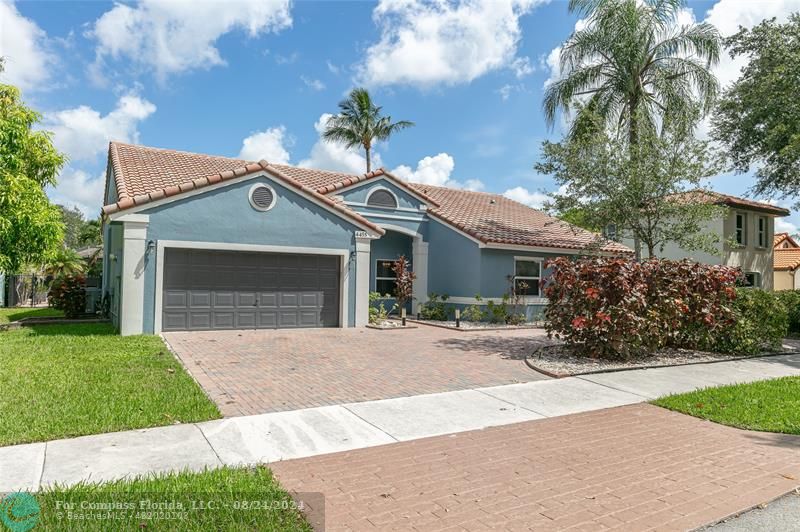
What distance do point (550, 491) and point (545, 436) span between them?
1563mm

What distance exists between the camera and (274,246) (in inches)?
563

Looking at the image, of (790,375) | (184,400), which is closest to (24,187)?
(184,400)

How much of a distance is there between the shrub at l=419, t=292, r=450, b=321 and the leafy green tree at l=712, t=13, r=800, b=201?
13.1 metres

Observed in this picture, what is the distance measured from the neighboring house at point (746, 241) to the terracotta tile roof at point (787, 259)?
936cm

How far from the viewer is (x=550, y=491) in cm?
427

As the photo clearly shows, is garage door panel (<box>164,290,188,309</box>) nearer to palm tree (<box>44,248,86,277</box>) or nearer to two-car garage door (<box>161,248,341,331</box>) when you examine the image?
two-car garage door (<box>161,248,341,331</box>)

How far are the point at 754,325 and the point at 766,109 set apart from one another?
1106cm

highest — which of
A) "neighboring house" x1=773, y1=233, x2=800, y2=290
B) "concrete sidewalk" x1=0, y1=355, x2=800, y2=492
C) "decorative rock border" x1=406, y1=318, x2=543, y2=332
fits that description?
"neighboring house" x1=773, y1=233, x2=800, y2=290

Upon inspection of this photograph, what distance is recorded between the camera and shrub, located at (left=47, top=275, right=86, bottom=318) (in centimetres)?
1741

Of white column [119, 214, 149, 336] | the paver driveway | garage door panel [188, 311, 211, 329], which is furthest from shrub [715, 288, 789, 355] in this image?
white column [119, 214, 149, 336]

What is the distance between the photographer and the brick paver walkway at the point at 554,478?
12.4 ft

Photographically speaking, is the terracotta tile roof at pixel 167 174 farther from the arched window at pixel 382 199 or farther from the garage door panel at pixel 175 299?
the arched window at pixel 382 199

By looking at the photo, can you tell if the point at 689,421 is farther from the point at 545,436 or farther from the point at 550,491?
the point at 550,491

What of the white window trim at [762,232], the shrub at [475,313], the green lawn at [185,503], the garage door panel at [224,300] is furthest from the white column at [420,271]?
the white window trim at [762,232]
